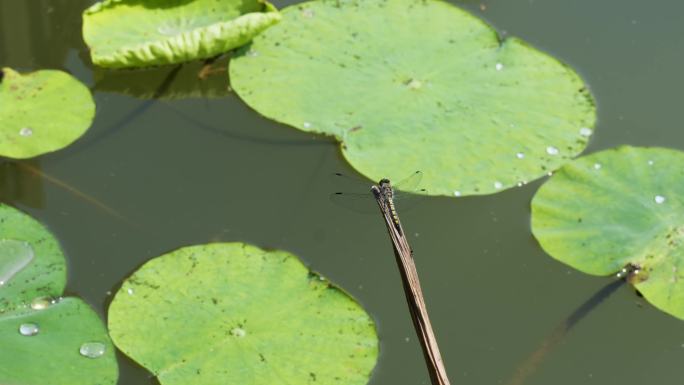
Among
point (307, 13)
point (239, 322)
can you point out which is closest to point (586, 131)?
point (307, 13)

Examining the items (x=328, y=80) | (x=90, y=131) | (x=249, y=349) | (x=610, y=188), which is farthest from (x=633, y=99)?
(x=90, y=131)

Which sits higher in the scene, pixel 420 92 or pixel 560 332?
pixel 420 92

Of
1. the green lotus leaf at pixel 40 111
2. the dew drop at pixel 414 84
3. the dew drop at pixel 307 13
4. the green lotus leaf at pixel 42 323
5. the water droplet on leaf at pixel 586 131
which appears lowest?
the green lotus leaf at pixel 42 323

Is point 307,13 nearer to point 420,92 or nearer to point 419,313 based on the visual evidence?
point 420,92

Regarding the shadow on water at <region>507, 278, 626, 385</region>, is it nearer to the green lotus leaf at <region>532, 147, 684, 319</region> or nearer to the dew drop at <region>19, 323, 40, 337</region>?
the green lotus leaf at <region>532, 147, 684, 319</region>

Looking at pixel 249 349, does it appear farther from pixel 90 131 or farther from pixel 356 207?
pixel 90 131

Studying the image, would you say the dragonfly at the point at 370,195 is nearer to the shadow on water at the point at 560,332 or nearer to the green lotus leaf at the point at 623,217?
the green lotus leaf at the point at 623,217

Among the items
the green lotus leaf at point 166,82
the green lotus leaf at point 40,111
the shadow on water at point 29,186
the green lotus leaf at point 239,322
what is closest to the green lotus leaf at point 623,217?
the green lotus leaf at point 239,322
